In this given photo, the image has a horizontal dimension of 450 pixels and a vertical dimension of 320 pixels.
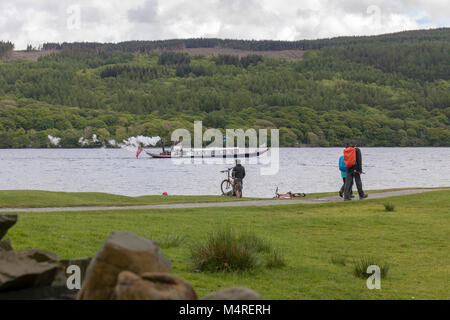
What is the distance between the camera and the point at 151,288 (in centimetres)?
589

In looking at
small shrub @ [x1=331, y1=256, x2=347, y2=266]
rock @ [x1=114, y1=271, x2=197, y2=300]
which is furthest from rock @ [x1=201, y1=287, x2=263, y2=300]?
small shrub @ [x1=331, y1=256, x2=347, y2=266]

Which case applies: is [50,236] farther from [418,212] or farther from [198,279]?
[418,212]

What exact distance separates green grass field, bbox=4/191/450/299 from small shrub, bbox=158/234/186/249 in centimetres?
18

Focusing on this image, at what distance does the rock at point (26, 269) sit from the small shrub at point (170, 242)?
7.40 meters

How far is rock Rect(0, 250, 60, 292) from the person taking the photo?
23.1 ft

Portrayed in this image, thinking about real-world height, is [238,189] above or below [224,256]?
above

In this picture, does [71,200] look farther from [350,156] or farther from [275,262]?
[275,262]

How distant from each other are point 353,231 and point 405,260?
4.63m

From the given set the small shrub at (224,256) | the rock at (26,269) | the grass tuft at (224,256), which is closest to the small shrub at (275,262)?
the grass tuft at (224,256)

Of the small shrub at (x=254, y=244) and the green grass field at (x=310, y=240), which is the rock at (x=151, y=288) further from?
the small shrub at (x=254, y=244)

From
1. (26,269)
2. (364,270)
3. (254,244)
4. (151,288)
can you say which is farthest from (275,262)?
(151,288)

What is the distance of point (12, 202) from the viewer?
26922 millimetres

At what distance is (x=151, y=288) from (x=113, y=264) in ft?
2.14

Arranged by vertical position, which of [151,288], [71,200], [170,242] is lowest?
A: [170,242]
